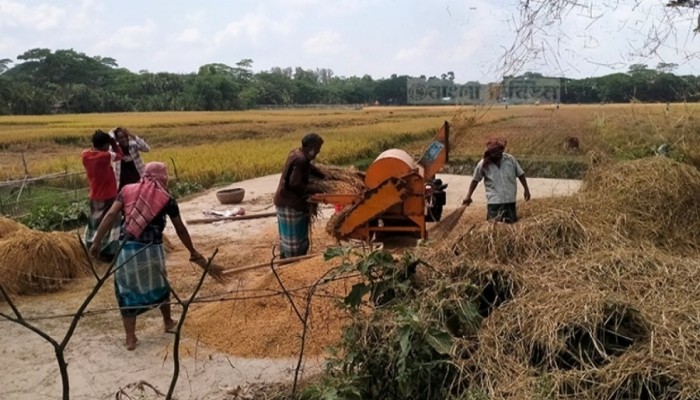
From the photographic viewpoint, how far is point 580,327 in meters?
2.60

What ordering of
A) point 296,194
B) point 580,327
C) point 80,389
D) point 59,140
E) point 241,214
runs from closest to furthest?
point 580,327 < point 80,389 < point 296,194 < point 241,214 < point 59,140

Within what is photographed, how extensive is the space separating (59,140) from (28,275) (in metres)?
20.2

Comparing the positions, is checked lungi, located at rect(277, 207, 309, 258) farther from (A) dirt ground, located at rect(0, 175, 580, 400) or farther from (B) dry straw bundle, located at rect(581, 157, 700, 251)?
(B) dry straw bundle, located at rect(581, 157, 700, 251)

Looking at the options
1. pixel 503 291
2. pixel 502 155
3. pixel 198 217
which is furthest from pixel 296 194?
pixel 198 217

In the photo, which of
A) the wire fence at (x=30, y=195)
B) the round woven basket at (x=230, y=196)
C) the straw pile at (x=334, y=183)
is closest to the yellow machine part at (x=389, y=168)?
the straw pile at (x=334, y=183)

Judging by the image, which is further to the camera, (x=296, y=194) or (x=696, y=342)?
(x=296, y=194)

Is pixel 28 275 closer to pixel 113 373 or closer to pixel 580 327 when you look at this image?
pixel 113 373

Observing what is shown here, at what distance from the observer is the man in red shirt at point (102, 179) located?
20.2ft

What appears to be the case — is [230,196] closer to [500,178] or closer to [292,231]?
[292,231]

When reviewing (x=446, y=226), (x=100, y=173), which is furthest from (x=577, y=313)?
(x=100, y=173)

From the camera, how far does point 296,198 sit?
221 inches

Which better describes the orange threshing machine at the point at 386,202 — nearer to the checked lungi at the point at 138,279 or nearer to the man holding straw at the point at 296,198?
the man holding straw at the point at 296,198

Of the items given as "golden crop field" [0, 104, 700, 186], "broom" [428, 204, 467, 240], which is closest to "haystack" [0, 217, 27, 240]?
"broom" [428, 204, 467, 240]

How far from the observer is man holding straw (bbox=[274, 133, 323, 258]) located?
547 cm
